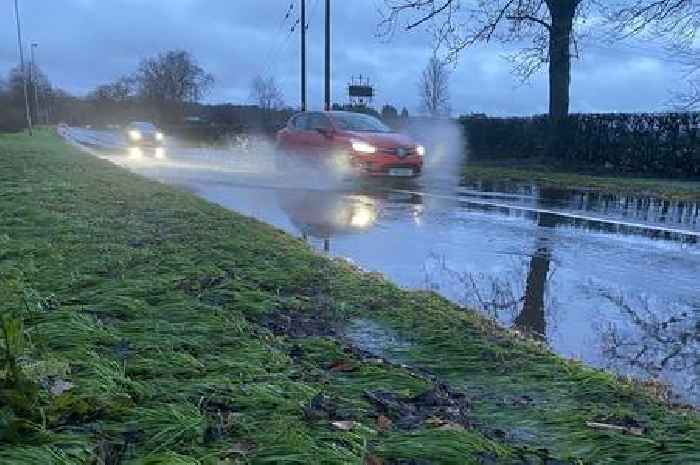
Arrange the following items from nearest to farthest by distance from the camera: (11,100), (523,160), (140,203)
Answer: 1. (140,203)
2. (523,160)
3. (11,100)

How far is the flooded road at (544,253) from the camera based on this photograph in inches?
184

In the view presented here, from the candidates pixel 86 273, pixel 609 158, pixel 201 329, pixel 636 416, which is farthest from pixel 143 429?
pixel 609 158

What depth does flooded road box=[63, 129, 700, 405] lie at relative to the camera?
184 inches

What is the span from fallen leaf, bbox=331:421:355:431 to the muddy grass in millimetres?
11

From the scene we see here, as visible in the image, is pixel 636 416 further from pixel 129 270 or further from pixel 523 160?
pixel 523 160

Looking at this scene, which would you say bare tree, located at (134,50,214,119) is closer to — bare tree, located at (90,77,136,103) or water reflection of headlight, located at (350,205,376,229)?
bare tree, located at (90,77,136,103)

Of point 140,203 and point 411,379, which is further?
point 140,203

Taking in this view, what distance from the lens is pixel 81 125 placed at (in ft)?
370

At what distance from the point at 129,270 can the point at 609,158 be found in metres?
17.9

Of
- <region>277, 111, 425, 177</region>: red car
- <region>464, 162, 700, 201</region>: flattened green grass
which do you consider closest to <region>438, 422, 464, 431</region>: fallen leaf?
<region>464, 162, 700, 201</region>: flattened green grass

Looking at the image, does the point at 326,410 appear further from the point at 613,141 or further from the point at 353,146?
the point at 613,141

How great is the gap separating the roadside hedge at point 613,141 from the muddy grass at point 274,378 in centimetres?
1540

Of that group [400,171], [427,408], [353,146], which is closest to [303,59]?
[353,146]

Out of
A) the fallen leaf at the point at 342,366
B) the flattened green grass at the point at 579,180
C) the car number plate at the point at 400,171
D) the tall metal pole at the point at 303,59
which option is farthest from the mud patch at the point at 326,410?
the tall metal pole at the point at 303,59
